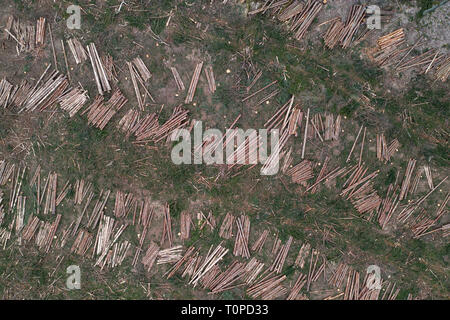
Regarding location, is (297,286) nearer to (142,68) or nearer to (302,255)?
(302,255)

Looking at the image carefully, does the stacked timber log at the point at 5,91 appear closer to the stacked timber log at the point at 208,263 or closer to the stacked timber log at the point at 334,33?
the stacked timber log at the point at 208,263

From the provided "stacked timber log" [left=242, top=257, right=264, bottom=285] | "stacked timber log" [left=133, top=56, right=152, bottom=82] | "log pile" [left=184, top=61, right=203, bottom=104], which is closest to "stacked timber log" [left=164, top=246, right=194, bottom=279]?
"stacked timber log" [left=242, top=257, right=264, bottom=285]

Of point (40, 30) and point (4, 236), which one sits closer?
point (40, 30)

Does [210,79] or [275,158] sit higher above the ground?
[210,79]

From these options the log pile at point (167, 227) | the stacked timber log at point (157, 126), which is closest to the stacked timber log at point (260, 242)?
the log pile at point (167, 227)

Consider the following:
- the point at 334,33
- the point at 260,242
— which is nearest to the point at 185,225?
the point at 260,242

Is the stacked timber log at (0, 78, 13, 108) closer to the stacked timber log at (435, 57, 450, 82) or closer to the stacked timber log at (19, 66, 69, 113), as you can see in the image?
the stacked timber log at (19, 66, 69, 113)
